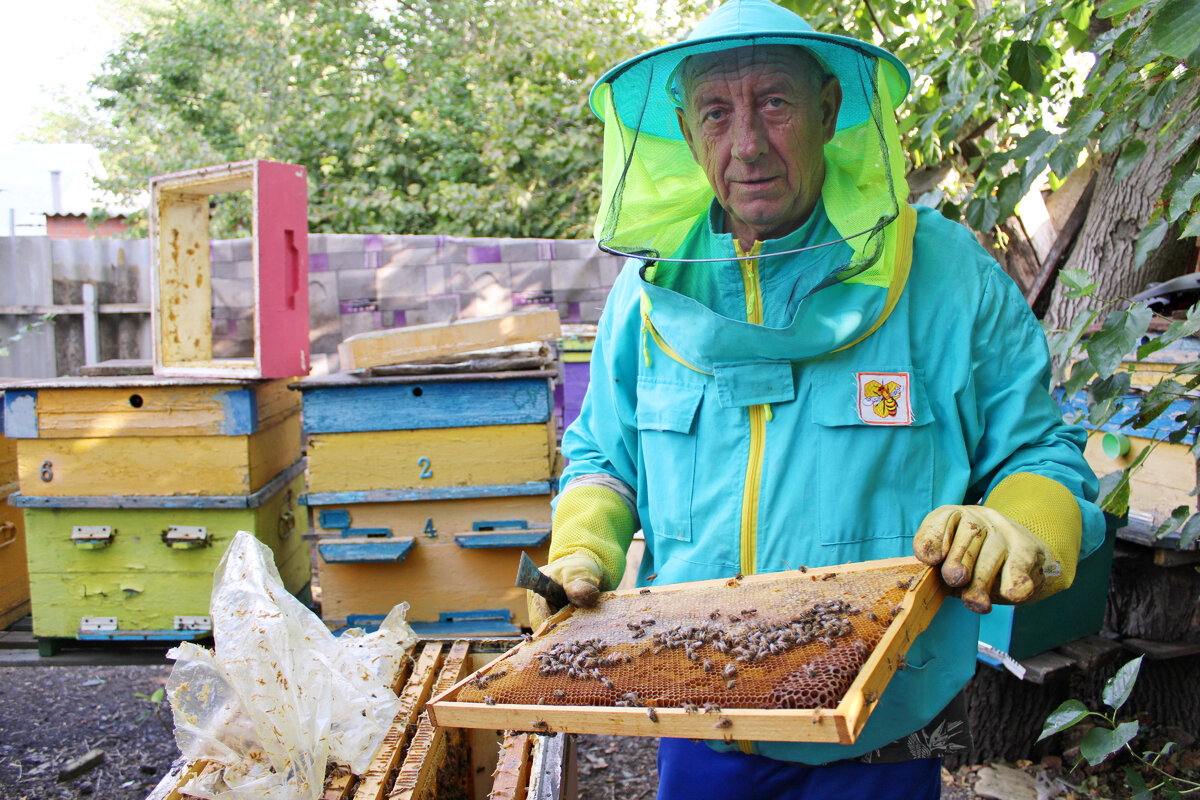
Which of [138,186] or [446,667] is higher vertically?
[138,186]

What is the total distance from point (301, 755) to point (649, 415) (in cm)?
101

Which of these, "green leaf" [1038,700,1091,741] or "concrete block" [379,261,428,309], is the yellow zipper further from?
"concrete block" [379,261,428,309]

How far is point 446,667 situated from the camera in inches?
89.8

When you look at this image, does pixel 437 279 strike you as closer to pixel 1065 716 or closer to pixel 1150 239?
pixel 1150 239

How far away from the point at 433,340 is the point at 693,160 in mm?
1466

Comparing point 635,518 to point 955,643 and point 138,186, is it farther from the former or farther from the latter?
point 138,186

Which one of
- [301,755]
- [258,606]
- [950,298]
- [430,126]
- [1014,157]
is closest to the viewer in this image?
[950,298]

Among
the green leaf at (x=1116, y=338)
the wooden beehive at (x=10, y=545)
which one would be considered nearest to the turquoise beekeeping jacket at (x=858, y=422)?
the green leaf at (x=1116, y=338)

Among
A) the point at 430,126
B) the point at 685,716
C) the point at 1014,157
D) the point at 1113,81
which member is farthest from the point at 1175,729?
the point at 430,126

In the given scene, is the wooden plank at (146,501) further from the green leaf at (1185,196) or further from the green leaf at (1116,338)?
the green leaf at (1185,196)

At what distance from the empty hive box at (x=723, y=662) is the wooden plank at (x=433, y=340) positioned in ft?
5.45

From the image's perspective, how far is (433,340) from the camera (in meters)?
3.00

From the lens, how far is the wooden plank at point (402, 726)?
1.75 metres

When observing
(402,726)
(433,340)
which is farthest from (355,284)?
(402,726)
